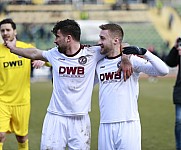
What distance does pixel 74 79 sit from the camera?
5637 mm

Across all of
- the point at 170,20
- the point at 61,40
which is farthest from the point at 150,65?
the point at 170,20

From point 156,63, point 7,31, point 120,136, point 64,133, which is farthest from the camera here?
point 7,31

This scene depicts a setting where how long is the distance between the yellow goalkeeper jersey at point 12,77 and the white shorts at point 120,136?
7.14 ft

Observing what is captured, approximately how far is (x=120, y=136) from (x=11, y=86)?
7.97 feet

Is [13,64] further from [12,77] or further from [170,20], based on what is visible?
[170,20]

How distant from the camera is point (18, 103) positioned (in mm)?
7305

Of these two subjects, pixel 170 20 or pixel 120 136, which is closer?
pixel 120 136

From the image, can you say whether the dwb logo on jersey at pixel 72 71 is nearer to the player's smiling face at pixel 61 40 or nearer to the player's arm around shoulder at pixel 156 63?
the player's smiling face at pixel 61 40

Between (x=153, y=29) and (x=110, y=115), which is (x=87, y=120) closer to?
(x=110, y=115)

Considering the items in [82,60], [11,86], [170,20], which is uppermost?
[82,60]

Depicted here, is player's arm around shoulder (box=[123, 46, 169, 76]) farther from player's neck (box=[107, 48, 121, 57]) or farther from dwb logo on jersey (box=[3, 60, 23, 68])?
dwb logo on jersey (box=[3, 60, 23, 68])

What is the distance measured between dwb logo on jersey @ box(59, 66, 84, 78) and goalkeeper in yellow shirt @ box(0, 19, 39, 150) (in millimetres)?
1746

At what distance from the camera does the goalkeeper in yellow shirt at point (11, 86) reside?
712cm

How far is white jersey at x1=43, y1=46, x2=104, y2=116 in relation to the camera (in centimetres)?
564
